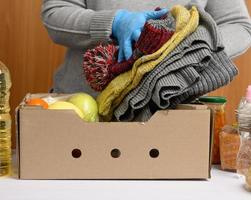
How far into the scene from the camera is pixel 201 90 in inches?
31.4

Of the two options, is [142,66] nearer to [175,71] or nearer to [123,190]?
[175,71]

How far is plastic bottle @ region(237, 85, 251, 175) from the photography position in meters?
0.82

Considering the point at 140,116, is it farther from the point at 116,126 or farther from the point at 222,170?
the point at 222,170

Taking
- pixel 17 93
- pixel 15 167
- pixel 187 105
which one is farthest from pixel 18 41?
pixel 187 105

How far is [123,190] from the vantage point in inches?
29.1

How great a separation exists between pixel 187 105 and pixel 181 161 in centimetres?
10

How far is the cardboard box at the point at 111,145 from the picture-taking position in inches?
30.1

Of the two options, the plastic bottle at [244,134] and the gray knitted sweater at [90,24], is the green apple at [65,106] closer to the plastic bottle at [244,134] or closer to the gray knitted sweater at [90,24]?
the gray knitted sweater at [90,24]

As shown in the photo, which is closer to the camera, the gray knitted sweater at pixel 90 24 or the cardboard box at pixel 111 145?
the cardboard box at pixel 111 145

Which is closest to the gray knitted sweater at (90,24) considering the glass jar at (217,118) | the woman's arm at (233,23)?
the woman's arm at (233,23)

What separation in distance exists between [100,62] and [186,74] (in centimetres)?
16

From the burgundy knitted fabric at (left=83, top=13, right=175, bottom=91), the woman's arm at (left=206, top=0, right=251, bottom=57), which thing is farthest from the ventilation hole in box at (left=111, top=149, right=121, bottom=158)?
the woman's arm at (left=206, top=0, right=251, bottom=57)

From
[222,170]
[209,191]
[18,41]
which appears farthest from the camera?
[18,41]

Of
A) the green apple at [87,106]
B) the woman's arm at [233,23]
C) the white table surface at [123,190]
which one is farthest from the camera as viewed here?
the woman's arm at [233,23]
